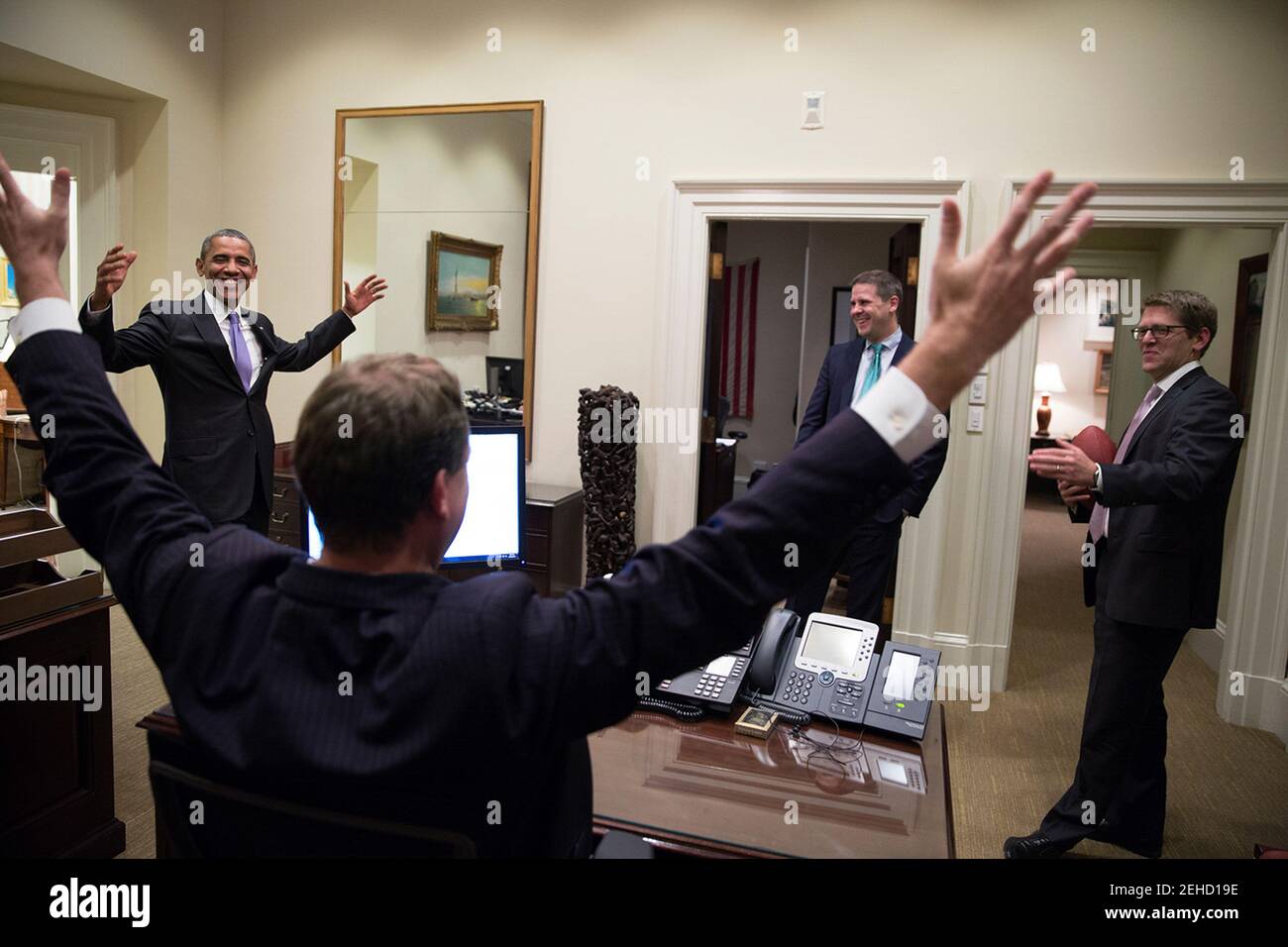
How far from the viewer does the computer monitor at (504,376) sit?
189 inches

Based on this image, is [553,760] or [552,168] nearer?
[553,760]

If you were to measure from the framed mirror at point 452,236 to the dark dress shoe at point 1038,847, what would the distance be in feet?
9.87

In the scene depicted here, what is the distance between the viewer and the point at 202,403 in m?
3.27

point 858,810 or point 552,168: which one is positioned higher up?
point 552,168

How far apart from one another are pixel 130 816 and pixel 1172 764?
3.76 metres

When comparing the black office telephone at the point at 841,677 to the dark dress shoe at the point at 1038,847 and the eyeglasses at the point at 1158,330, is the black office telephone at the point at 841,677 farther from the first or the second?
Answer: the eyeglasses at the point at 1158,330

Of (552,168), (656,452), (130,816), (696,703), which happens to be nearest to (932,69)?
(552,168)

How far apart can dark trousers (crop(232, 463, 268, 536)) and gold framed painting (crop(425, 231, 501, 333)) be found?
5.73ft

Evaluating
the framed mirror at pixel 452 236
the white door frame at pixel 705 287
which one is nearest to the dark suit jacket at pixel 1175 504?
the white door frame at pixel 705 287

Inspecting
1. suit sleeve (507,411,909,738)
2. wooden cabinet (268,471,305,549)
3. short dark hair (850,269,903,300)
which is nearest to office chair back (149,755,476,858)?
suit sleeve (507,411,909,738)

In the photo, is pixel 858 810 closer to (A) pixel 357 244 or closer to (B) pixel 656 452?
(B) pixel 656 452

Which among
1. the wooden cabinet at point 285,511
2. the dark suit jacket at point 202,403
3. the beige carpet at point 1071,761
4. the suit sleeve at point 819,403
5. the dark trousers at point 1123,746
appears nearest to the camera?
the dark trousers at point 1123,746

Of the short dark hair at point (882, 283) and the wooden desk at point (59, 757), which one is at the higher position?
the short dark hair at point (882, 283)

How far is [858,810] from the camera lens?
150 cm
